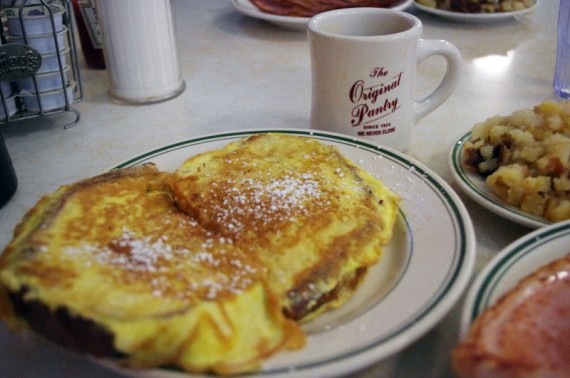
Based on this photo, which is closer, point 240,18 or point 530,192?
point 530,192

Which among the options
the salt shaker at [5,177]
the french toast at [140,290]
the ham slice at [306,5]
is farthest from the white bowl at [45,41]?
the ham slice at [306,5]

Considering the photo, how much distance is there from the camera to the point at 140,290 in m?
0.58

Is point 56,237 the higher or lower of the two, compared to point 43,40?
lower

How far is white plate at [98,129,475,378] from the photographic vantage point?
21.8 inches

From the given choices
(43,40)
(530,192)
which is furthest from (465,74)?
(43,40)

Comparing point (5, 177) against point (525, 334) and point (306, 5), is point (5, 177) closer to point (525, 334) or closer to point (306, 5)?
point (525, 334)

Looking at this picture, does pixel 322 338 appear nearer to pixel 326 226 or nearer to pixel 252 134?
pixel 326 226

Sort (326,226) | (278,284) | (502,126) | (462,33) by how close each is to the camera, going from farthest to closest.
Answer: (462,33) → (502,126) → (326,226) → (278,284)

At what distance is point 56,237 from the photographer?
2.16 feet

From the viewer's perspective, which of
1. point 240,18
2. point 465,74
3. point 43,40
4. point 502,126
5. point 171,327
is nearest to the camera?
point 171,327

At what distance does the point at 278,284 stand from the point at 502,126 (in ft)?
1.84

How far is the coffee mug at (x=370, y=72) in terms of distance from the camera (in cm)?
98

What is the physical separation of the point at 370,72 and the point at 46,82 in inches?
28.8

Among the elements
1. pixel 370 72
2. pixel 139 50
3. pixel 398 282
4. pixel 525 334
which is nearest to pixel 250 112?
pixel 139 50
